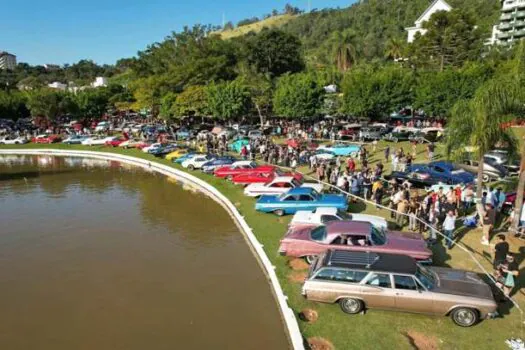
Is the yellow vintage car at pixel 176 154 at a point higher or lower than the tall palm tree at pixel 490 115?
lower

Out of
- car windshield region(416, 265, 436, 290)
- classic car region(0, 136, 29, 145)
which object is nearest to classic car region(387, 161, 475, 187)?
car windshield region(416, 265, 436, 290)

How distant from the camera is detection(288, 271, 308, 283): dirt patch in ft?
42.6

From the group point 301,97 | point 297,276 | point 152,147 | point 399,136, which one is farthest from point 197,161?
point 297,276

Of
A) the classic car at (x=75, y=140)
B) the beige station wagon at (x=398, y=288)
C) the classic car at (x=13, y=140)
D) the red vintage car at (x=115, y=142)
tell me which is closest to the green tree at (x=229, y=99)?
the red vintage car at (x=115, y=142)

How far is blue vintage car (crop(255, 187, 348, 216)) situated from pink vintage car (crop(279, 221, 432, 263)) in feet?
14.7

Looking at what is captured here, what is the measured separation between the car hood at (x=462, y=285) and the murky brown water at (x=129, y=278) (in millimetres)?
4258

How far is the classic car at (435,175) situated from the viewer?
21.8 m

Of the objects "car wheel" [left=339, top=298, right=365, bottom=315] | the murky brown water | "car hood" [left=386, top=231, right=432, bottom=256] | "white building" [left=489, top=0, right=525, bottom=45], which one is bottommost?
the murky brown water

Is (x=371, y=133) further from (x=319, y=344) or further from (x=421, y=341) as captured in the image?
(x=319, y=344)

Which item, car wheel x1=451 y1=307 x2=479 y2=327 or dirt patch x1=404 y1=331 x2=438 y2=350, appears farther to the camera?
car wheel x1=451 y1=307 x2=479 y2=327

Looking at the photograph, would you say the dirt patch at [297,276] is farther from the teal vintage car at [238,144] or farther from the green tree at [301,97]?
the green tree at [301,97]

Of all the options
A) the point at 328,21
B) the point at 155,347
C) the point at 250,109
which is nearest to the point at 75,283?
the point at 155,347

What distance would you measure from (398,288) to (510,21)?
12455cm

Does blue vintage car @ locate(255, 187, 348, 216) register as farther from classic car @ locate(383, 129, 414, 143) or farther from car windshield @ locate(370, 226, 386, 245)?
classic car @ locate(383, 129, 414, 143)
